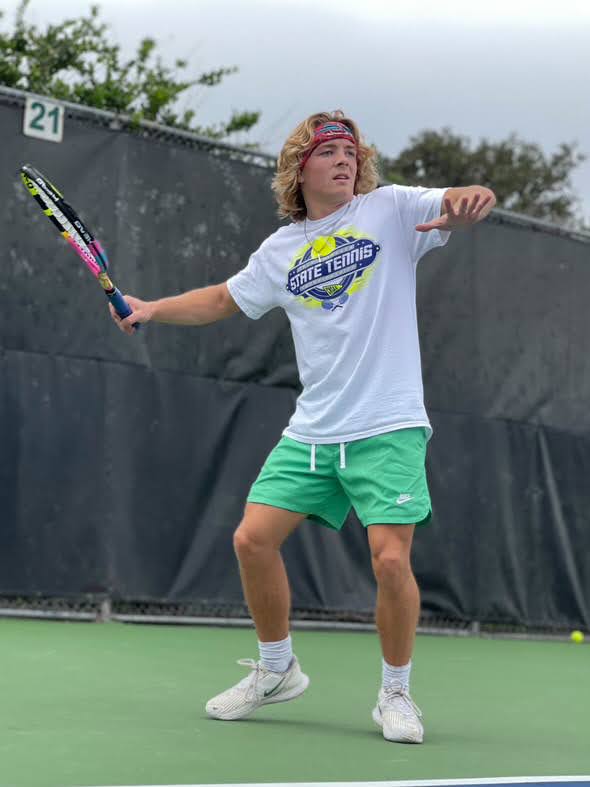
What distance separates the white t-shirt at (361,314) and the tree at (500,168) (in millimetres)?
25735

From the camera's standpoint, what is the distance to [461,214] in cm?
364

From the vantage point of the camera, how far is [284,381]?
7.05 m

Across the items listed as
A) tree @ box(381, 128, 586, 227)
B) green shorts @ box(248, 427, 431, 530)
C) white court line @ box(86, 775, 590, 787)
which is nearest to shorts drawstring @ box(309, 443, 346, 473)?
green shorts @ box(248, 427, 431, 530)

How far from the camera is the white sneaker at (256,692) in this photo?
3.84 meters

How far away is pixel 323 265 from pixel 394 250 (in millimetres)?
223

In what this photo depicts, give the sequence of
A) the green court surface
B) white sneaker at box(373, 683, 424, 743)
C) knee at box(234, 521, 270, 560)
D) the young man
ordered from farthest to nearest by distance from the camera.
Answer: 1. knee at box(234, 521, 270, 560)
2. the young man
3. white sneaker at box(373, 683, 424, 743)
4. the green court surface

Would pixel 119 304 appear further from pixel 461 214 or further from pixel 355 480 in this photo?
pixel 461 214

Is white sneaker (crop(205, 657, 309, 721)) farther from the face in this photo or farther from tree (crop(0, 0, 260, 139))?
tree (crop(0, 0, 260, 139))

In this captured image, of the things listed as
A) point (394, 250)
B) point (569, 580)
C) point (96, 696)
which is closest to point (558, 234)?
point (569, 580)

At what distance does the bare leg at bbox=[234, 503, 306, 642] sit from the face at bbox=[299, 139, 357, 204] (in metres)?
1.01

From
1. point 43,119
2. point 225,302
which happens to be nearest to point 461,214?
point 225,302

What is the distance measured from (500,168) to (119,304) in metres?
29.3

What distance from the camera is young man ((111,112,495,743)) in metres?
3.76

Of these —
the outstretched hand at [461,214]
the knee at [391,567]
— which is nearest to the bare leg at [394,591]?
the knee at [391,567]
